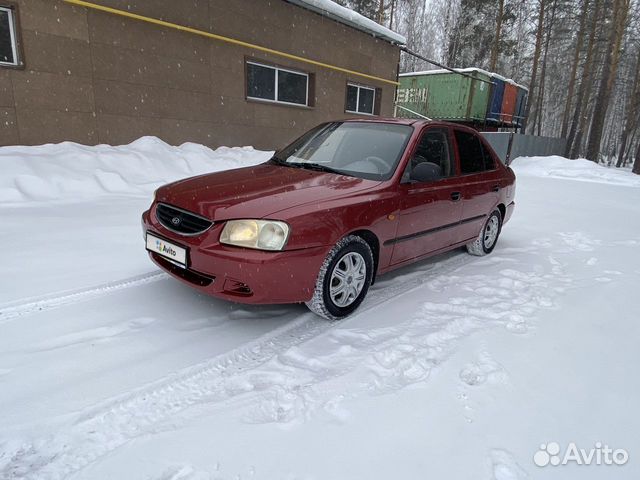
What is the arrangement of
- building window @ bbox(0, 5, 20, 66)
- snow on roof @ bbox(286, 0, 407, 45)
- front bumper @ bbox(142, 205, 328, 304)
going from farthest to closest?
snow on roof @ bbox(286, 0, 407, 45)
building window @ bbox(0, 5, 20, 66)
front bumper @ bbox(142, 205, 328, 304)

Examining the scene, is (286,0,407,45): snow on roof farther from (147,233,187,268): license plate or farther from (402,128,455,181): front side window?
(147,233,187,268): license plate

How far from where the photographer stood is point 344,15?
37.8 feet

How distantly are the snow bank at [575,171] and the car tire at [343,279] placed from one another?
13.9 m

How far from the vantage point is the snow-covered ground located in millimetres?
1829

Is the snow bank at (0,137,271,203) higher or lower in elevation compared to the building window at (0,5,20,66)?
lower

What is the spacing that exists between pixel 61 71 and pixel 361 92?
923cm

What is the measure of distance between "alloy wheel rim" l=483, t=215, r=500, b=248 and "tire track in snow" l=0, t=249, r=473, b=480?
2887mm

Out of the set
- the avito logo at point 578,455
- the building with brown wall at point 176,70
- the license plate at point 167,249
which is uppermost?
the building with brown wall at point 176,70

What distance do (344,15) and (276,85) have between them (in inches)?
116

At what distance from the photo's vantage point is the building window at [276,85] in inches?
410

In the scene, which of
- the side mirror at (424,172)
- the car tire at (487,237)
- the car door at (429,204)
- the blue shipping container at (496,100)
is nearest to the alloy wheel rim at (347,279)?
the car door at (429,204)

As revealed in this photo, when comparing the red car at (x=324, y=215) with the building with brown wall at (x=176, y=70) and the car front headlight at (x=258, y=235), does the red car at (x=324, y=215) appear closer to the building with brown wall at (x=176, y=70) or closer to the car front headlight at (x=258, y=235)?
the car front headlight at (x=258, y=235)

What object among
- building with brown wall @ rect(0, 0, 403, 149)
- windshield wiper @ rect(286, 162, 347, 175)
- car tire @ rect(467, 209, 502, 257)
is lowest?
car tire @ rect(467, 209, 502, 257)

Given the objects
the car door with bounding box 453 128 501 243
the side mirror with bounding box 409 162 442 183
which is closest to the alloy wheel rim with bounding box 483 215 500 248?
the car door with bounding box 453 128 501 243
